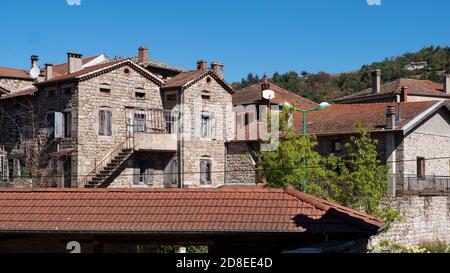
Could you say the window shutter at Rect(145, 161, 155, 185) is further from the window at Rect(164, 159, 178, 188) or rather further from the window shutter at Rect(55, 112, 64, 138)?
the window shutter at Rect(55, 112, 64, 138)

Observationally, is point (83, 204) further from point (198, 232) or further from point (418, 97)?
point (418, 97)

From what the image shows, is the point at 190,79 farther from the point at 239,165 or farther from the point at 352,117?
the point at 352,117

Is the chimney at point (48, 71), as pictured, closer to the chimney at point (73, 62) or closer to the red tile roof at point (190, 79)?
the chimney at point (73, 62)

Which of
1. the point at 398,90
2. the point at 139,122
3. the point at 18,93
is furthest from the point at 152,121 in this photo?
the point at 398,90

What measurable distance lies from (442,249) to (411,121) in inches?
336

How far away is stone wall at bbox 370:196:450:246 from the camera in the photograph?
29.0m

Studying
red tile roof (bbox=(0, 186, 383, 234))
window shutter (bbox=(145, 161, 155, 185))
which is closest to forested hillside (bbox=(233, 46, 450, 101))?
window shutter (bbox=(145, 161, 155, 185))

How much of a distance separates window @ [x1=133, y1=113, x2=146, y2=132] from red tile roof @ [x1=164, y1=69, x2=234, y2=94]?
8.15ft

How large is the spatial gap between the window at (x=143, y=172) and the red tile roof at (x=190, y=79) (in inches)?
183

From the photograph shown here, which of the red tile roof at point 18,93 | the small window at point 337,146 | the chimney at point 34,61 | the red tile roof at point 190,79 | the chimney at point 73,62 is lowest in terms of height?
the small window at point 337,146

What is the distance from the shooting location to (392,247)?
86.3ft

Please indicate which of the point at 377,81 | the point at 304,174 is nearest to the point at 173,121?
the point at 304,174

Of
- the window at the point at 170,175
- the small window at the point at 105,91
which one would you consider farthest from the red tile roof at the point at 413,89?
the small window at the point at 105,91

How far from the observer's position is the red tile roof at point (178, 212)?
16.1 metres
